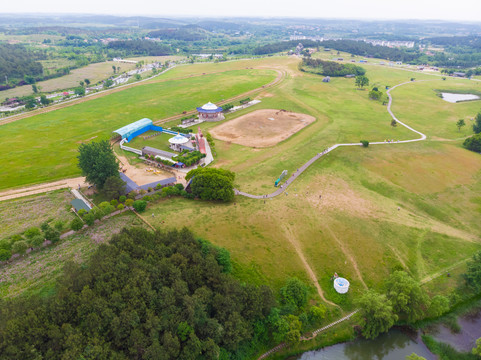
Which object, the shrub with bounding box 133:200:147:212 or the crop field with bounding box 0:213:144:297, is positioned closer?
the crop field with bounding box 0:213:144:297

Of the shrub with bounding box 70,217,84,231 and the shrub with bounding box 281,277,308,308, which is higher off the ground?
the shrub with bounding box 70,217,84,231

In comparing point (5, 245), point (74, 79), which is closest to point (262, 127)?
point (5, 245)

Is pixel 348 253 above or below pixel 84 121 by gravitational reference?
above

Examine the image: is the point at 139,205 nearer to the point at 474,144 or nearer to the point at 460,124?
the point at 474,144

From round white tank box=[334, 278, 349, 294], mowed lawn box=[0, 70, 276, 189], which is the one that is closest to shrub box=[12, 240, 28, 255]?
mowed lawn box=[0, 70, 276, 189]

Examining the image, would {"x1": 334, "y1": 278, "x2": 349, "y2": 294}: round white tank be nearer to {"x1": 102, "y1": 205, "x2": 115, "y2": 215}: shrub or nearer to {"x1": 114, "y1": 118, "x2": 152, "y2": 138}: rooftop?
{"x1": 102, "y1": 205, "x2": 115, "y2": 215}: shrub

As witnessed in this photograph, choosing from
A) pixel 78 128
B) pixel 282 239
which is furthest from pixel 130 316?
pixel 78 128

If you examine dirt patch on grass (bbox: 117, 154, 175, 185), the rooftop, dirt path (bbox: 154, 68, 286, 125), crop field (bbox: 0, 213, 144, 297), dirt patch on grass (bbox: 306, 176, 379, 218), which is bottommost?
dirt path (bbox: 154, 68, 286, 125)

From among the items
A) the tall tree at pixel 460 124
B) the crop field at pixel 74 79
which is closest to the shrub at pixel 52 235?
the tall tree at pixel 460 124
